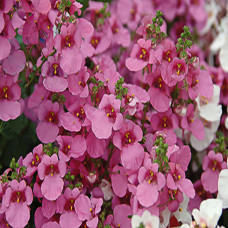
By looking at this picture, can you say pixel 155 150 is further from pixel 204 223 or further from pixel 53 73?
pixel 53 73

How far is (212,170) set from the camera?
3.43 feet

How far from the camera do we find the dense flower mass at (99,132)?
0.86m

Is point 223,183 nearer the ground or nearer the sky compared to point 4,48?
nearer the ground

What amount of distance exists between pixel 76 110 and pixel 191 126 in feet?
0.99

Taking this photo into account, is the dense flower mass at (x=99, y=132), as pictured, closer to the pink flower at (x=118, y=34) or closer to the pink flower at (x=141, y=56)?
the pink flower at (x=141, y=56)

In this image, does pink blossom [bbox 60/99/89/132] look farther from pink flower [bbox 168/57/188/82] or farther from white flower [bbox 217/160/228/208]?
white flower [bbox 217/160/228/208]

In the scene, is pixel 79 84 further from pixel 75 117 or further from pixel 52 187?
pixel 52 187

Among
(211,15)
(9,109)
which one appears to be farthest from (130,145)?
(211,15)

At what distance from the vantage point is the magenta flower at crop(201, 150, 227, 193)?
102cm

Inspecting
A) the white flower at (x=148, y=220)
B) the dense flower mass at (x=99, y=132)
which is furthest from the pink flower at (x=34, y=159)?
the white flower at (x=148, y=220)

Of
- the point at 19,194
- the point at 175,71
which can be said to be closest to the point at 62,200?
the point at 19,194

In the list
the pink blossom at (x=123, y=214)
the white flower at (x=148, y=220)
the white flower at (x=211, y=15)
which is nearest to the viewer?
the white flower at (x=148, y=220)

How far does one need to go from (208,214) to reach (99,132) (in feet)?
0.90

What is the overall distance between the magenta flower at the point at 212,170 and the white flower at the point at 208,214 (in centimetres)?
14
